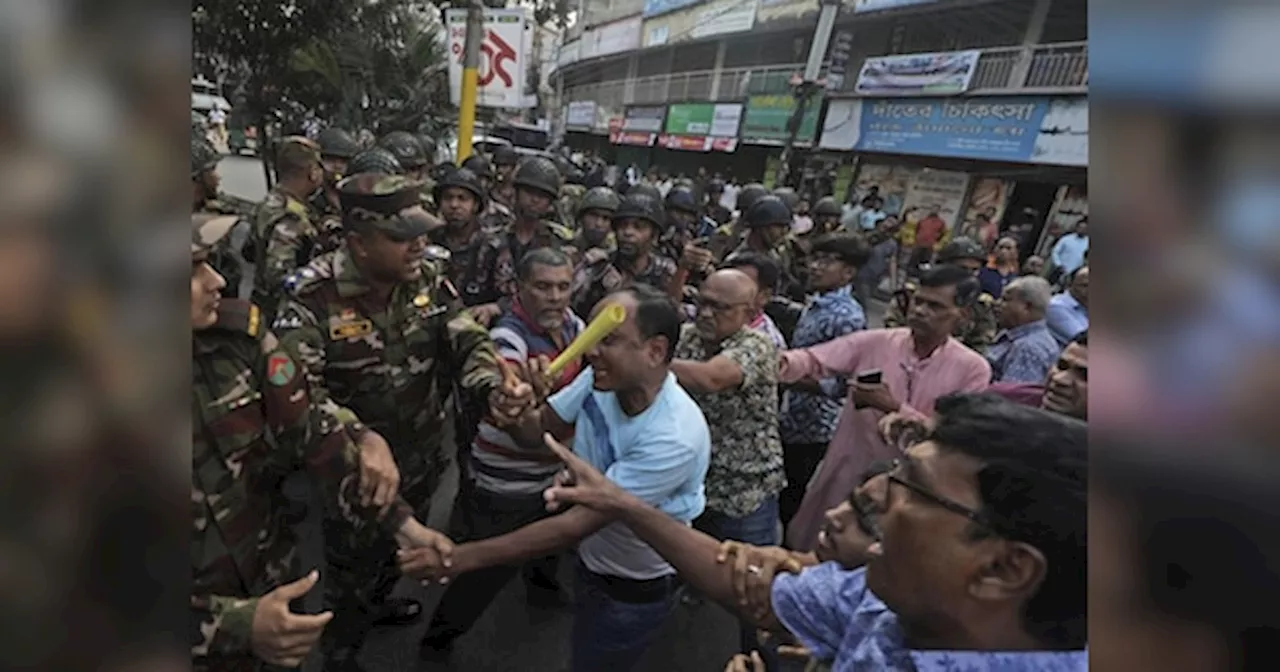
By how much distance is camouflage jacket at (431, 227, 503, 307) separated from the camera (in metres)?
4.86

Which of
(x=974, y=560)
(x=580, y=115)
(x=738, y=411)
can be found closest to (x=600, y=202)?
(x=738, y=411)

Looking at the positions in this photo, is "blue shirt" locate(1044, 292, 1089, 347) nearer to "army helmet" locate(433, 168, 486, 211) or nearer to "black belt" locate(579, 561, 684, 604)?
"black belt" locate(579, 561, 684, 604)

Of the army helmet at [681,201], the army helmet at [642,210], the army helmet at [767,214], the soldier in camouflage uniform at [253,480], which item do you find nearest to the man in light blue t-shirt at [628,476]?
the soldier in camouflage uniform at [253,480]

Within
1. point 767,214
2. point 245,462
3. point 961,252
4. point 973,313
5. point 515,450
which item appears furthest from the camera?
point 767,214

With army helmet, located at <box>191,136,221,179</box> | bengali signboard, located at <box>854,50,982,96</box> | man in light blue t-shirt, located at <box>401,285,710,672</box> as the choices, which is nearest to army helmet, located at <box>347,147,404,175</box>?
man in light blue t-shirt, located at <box>401,285,710,672</box>

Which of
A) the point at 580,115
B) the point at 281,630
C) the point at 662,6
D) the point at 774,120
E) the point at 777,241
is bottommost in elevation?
the point at 281,630

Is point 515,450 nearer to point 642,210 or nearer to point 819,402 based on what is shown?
point 819,402

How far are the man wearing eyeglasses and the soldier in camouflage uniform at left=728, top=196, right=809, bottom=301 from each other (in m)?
3.60

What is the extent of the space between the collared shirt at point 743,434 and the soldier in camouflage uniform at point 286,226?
2456 mm

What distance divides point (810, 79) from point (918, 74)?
2329 mm

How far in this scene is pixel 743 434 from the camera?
2.98m
